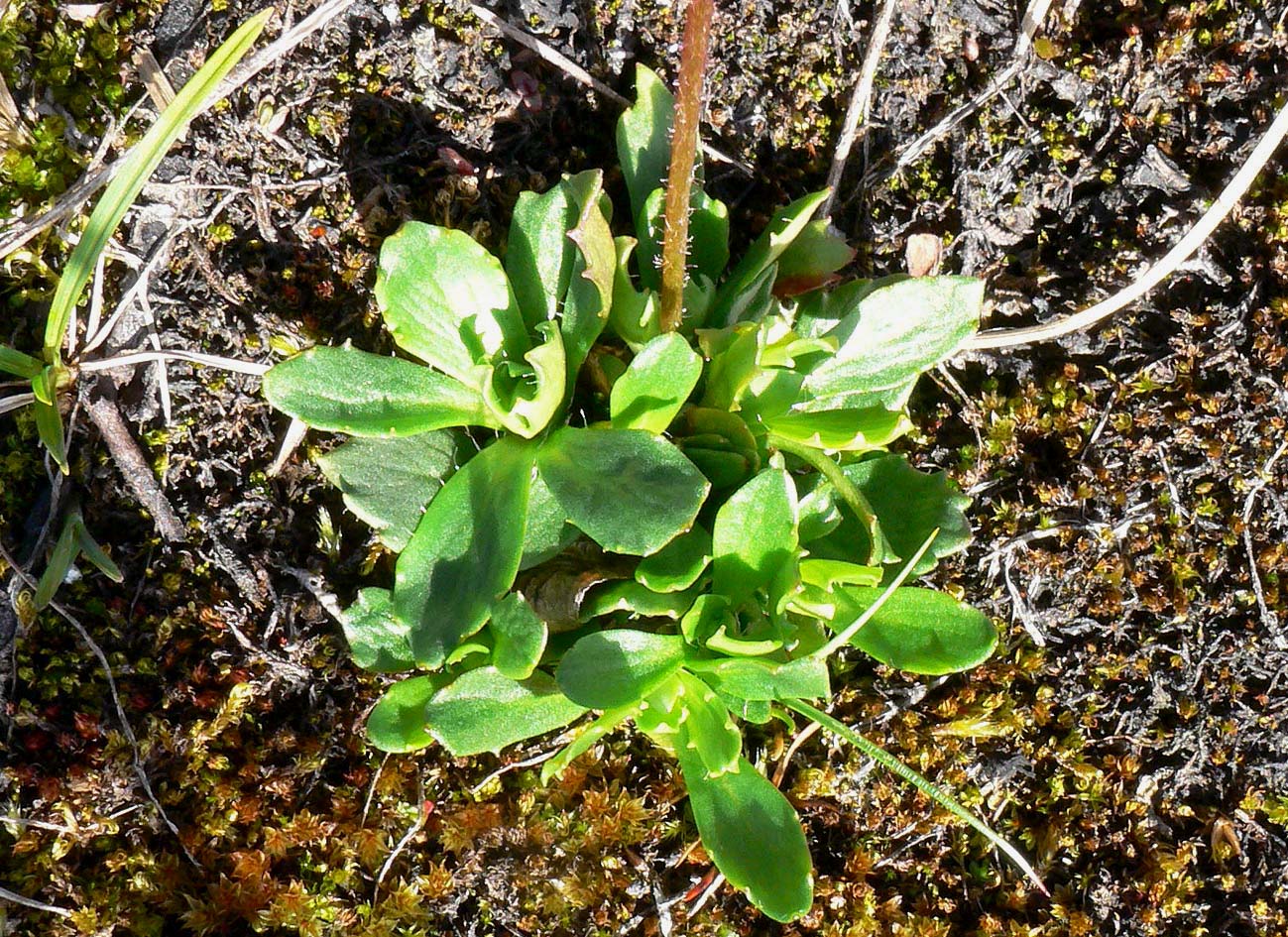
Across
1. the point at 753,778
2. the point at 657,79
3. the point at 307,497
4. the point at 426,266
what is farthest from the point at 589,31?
the point at 753,778

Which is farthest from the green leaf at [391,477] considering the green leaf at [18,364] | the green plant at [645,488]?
the green leaf at [18,364]

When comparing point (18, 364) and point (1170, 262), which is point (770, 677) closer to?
point (1170, 262)

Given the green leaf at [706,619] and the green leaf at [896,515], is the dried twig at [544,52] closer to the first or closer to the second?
the green leaf at [896,515]

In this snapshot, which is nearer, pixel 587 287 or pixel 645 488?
pixel 645 488

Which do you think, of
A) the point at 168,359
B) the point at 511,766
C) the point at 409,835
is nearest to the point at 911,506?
the point at 511,766

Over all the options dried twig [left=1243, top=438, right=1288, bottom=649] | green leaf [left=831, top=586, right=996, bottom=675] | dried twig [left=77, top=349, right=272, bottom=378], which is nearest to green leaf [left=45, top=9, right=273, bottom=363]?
dried twig [left=77, top=349, right=272, bottom=378]

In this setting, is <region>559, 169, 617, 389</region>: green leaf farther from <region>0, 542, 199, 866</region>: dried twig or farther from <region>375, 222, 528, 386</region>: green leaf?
<region>0, 542, 199, 866</region>: dried twig

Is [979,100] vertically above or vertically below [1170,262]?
above
